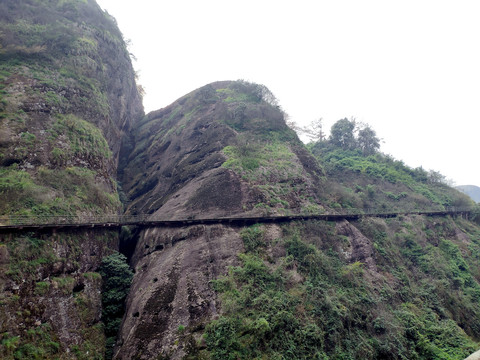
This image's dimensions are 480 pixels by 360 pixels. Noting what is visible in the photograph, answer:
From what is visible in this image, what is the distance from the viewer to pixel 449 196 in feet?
136

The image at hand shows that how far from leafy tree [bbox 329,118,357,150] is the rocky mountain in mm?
16000

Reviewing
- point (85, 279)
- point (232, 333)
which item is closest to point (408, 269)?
point (232, 333)

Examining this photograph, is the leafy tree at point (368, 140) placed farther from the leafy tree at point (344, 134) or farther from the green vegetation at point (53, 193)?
the green vegetation at point (53, 193)

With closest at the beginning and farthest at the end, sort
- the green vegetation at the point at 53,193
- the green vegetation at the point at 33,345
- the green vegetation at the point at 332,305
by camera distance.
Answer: the green vegetation at the point at 33,345
the green vegetation at the point at 332,305
the green vegetation at the point at 53,193

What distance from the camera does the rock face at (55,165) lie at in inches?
586

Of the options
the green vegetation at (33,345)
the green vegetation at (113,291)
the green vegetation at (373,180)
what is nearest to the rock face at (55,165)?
the green vegetation at (33,345)

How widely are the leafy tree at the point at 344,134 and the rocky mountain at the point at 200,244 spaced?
16000 mm

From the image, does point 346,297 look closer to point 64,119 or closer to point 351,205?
point 351,205

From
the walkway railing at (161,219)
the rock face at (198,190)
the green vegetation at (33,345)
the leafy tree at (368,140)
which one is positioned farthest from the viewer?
the leafy tree at (368,140)

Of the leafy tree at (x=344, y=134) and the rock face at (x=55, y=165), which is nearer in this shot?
the rock face at (x=55, y=165)

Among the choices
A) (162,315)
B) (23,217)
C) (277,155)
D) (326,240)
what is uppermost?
(277,155)

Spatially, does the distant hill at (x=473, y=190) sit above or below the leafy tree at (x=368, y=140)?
below

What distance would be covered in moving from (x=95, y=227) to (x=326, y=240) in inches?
798

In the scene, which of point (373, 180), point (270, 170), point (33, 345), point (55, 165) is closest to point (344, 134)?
point (373, 180)
